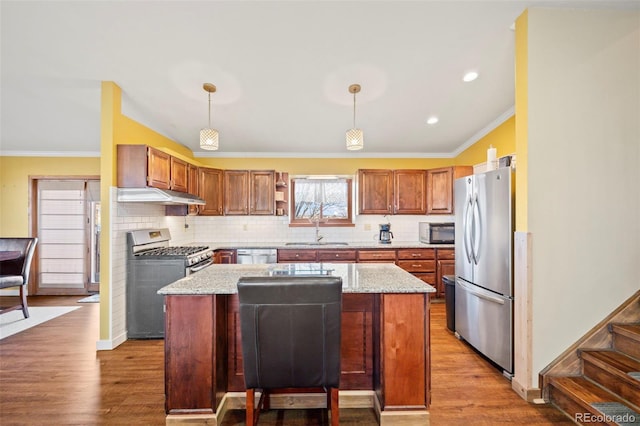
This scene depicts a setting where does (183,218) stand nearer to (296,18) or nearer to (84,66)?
(84,66)

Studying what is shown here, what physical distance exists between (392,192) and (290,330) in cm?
399

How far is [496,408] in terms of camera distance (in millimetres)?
2129

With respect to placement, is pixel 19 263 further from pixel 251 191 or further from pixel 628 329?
pixel 628 329

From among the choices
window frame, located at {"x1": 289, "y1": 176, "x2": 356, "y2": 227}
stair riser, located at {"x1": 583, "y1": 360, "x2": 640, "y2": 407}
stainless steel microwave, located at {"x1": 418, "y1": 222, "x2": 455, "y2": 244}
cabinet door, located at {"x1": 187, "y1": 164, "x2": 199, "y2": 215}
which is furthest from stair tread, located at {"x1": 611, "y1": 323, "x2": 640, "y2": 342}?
cabinet door, located at {"x1": 187, "y1": 164, "x2": 199, "y2": 215}

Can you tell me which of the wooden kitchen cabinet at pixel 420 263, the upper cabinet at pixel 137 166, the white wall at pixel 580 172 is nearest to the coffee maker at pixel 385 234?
the wooden kitchen cabinet at pixel 420 263

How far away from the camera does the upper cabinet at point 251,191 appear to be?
5.08 m

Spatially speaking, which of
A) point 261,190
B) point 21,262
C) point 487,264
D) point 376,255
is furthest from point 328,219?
point 21,262

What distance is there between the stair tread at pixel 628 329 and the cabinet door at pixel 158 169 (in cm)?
446

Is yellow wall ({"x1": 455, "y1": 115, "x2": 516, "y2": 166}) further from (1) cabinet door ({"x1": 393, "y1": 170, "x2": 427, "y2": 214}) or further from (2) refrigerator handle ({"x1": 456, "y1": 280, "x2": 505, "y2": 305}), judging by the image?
(2) refrigerator handle ({"x1": 456, "y1": 280, "x2": 505, "y2": 305})

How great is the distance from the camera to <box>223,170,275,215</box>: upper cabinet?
5.08 meters

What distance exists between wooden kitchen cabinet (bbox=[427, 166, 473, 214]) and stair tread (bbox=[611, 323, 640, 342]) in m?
2.86

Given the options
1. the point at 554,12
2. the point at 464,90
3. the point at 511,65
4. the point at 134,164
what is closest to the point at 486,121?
the point at 464,90

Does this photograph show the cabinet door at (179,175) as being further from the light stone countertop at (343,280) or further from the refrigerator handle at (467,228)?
the refrigerator handle at (467,228)

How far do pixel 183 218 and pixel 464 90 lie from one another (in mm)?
4617
